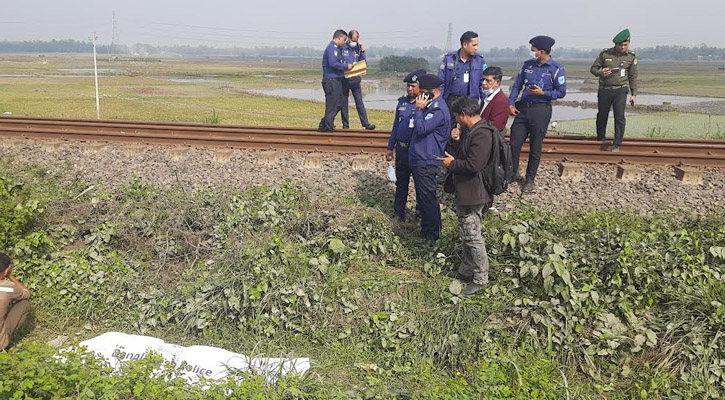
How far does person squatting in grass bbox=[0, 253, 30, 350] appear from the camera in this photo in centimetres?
538

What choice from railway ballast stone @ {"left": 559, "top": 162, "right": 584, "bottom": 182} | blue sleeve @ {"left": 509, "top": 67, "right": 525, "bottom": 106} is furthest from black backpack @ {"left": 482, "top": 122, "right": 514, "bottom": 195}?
railway ballast stone @ {"left": 559, "top": 162, "right": 584, "bottom": 182}

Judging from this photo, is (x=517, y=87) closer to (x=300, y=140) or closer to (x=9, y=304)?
(x=300, y=140)

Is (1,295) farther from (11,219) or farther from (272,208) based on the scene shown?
(272,208)

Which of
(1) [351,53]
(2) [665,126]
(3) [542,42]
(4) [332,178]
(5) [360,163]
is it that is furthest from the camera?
(2) [665,126]

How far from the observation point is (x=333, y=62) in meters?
10.9

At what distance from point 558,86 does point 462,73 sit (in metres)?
1.37

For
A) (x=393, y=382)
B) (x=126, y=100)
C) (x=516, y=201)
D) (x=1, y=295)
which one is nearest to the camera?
(x=393, y=382)

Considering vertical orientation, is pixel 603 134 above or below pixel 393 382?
above

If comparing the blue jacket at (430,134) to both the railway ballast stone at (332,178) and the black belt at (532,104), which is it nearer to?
the railway ballast stone at (332,178)

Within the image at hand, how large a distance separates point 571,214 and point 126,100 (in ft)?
67.3

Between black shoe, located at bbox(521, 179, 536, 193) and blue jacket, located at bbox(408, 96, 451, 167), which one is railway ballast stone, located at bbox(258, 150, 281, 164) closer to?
blue jacket, located at bbox(408, 96, 451, 167)

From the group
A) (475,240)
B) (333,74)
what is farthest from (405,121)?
(333,74)

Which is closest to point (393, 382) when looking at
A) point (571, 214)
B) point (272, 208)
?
point (272, 208)

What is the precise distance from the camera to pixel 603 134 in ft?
32.9
